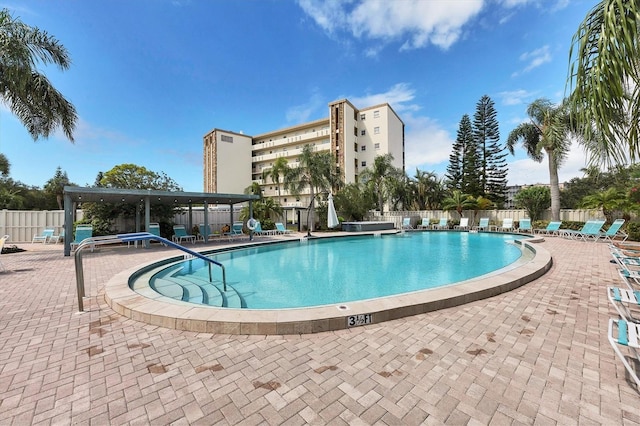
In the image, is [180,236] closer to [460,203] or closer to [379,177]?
[379,177]

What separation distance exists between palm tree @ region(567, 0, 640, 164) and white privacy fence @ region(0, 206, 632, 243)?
17.5 m

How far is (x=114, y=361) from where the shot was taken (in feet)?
8.45

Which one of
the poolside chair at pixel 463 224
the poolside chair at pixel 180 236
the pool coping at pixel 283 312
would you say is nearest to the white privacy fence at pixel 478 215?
the poolside chair at pixel 463 224

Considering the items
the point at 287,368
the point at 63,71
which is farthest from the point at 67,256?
the point at 287,368

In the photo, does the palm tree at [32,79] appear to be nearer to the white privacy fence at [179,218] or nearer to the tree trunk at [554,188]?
the white privacy fence at [179,218]

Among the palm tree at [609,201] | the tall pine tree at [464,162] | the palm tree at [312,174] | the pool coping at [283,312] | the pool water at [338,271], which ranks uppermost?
the tall pine tree at [464,162]

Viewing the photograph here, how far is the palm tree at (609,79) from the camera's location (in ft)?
6.50

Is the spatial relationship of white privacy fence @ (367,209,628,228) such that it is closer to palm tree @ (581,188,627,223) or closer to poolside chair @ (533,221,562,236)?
palm tree @ (581,188,627,223)

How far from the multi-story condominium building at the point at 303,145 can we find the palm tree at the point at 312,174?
9.05m

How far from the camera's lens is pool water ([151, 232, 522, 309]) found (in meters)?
5.84

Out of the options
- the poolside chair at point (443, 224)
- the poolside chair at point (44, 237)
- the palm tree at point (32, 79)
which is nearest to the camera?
the palm tree at point (32, 79)

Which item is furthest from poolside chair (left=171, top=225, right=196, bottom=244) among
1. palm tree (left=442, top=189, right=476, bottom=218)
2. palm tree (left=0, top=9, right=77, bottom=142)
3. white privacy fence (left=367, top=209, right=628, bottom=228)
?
palm tree (left=442, top=189, right=476, bottom=218)

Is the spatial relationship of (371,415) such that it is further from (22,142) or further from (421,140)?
(421,140)

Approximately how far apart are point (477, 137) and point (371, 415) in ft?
121
